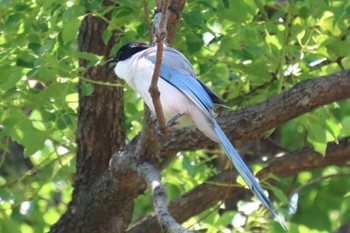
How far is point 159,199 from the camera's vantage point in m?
4.09

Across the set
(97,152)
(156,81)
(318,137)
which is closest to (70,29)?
(97,152)

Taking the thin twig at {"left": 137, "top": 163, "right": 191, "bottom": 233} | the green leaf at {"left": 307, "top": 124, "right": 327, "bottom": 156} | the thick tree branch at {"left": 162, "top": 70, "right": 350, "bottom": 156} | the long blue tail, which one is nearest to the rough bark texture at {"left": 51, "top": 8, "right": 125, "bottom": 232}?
the thick tree branch at {"left": 162, "top": 70, "right": 350, "bottom": 156}

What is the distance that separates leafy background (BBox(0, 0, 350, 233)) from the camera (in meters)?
5.24

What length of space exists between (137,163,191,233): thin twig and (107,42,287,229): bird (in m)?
0.26

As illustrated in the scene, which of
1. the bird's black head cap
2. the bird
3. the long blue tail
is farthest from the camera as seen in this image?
the bird's black head cap

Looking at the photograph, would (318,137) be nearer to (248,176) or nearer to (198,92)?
(198,92)

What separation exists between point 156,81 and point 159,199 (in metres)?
0.51

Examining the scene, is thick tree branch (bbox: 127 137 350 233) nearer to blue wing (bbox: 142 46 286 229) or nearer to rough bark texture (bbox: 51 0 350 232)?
rough bark texture (bbox: 51 0 350 232)

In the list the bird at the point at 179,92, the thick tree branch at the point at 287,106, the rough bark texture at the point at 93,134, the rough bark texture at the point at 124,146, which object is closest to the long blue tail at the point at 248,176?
the bird at the point at 179,92

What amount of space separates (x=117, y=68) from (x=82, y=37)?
931mm

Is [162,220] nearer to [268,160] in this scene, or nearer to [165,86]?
[165,86]

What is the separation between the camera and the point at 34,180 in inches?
269

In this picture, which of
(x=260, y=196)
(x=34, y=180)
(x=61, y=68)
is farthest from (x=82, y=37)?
(x=260, y=196)

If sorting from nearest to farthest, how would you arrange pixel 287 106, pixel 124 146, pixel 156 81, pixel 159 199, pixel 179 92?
pixel 156 81 → pixel 159 199 → pixel 179 92 → pixel 287 106 → pixel 124 146
